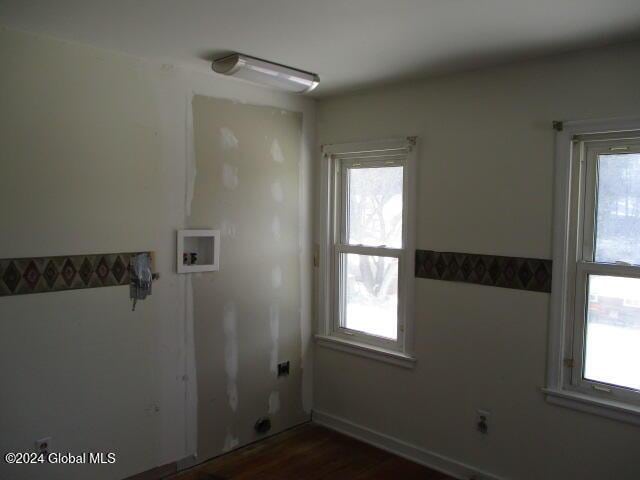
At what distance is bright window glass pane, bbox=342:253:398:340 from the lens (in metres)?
3.56

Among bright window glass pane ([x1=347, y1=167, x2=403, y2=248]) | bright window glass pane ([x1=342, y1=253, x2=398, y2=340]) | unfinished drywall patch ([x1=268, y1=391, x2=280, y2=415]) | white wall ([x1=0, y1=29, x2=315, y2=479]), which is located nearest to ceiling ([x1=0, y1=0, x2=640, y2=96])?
white wall ([x1=0, y1=29, x2=315, y2=479])

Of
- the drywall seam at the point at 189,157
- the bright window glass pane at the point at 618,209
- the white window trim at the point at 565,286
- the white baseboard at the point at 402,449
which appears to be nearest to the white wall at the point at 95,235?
the drywall seam at the point at 189,157

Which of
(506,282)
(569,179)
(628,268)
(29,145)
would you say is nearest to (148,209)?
(29,145)

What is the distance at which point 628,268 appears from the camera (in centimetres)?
255

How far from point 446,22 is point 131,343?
92.6 inches

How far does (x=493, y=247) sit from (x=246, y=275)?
1.61 meters

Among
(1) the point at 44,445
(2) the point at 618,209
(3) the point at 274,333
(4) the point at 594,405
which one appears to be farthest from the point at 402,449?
(1) the point at 44,445

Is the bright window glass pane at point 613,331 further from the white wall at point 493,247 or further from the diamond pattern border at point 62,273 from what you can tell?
the diamond pattern border at point 62,273

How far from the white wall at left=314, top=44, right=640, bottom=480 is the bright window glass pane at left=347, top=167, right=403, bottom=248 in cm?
24

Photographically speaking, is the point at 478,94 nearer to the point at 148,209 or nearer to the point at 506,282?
the point at 506,282

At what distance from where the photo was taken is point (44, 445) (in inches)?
102

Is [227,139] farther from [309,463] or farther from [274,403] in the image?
[309,463]

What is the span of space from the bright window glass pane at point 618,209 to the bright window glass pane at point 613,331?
134 millimetres

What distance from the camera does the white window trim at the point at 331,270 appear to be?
334 centimetres
